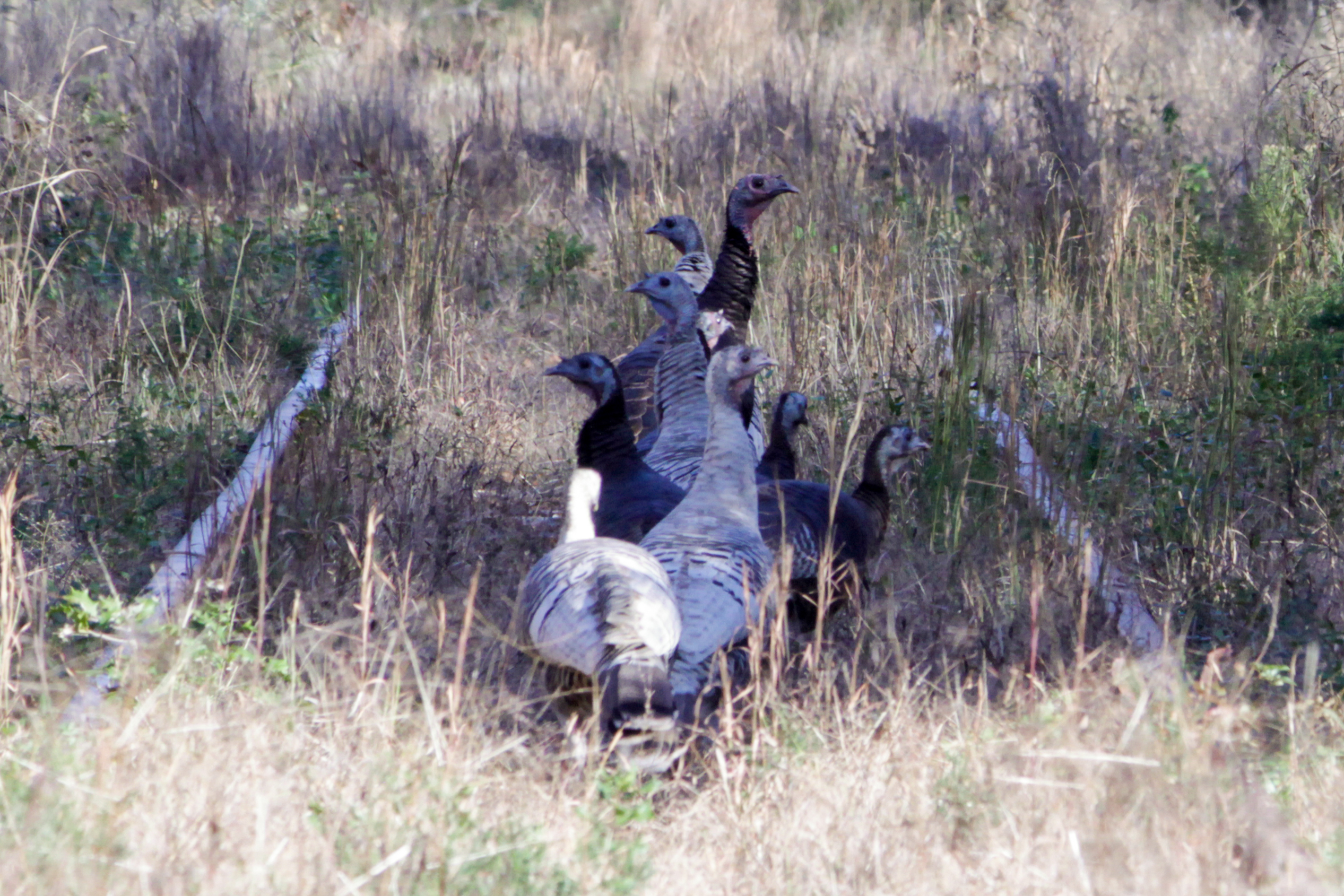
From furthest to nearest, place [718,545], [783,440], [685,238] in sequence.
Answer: [685,238]
[783,440]
[718,545]

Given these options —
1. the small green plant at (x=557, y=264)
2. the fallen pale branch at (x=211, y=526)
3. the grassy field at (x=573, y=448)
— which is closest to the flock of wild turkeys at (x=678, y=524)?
the grassy field at (x=573, y=448)

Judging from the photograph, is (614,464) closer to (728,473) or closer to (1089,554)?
(728,473)

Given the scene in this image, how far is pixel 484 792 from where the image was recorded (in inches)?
132

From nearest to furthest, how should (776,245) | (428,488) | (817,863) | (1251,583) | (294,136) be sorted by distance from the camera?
1. (817,863)
2. (1251,583)
3. (428,488)
4. (776,245)
5. (294,136)

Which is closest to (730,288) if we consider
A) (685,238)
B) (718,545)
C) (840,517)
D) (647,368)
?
(647,368)

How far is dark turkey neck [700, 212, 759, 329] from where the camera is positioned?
299 inches

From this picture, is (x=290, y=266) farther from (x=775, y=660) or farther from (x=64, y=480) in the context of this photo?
(x=775, y=660)

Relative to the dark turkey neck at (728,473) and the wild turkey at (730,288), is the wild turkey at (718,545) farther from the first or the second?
the wild turkey at (730,288)

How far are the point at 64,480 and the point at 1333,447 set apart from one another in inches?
196

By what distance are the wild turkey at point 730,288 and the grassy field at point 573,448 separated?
1.07 ft

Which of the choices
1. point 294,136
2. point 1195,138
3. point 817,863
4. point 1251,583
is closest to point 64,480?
point 817,863

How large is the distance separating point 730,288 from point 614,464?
7.74 feet

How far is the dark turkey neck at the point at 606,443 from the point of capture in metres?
5.49

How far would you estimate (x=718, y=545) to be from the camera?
4359mm
